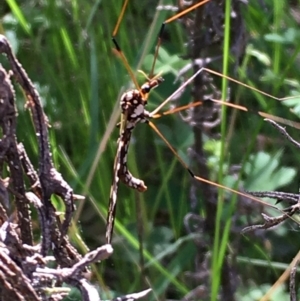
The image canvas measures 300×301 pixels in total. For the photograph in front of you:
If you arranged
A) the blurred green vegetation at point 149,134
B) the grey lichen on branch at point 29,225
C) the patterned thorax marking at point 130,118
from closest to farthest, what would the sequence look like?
1. the grey lichen on branch at point 29,225
2. the patterned thorax marking at point 130,118
3. the blurred green vegetation at point 149,134

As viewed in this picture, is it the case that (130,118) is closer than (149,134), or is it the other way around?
(130,118)

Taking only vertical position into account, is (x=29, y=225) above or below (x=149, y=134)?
above

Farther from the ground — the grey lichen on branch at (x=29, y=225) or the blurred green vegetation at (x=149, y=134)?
the grey lichen on branch at (x=29, y=225)

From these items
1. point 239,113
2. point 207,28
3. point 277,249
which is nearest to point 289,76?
point 239,113

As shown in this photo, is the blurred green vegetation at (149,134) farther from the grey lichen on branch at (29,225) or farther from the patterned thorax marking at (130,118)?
the grey lichen on branch at (29,225)

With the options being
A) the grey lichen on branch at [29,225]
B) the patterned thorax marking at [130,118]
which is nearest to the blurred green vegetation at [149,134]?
the patterned thorax marking at [130,118]

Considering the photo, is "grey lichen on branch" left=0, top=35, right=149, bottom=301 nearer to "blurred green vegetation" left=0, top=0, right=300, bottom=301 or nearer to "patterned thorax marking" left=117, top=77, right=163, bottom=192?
"patterned thorax marking" left=117, top=77, right=163, bottom=192

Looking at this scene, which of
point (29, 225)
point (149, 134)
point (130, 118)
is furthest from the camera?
point (149, 134)

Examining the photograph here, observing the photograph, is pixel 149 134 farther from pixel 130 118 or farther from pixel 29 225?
pixel 29 225

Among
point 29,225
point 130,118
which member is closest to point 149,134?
point 130,118
